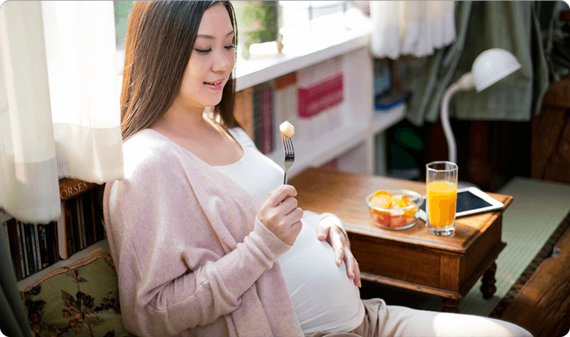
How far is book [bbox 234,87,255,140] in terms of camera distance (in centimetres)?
174

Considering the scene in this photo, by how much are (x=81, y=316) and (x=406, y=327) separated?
664mm

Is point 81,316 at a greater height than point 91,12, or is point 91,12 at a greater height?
point 91,12

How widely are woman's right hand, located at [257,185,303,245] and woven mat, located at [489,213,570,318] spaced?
3.18ft

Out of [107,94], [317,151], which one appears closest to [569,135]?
[317,151]

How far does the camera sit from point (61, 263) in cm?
112

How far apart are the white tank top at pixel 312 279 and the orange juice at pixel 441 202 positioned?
13.2 inches

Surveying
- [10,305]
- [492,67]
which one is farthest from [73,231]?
[492,67]

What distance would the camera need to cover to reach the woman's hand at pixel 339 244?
1.17m

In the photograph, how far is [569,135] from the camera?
2.68 metres

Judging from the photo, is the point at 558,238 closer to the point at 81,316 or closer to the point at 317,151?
the point at 317,151

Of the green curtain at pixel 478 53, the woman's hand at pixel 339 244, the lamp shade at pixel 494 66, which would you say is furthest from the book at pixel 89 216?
the green curtain at pixel 478 53

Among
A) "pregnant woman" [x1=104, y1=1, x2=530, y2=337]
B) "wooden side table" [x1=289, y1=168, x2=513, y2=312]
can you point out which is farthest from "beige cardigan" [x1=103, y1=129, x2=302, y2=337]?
"wooden side table" [x1=289, y1=168, x2=513, y2=312]

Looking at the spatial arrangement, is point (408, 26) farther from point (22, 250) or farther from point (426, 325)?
point (22, 250)

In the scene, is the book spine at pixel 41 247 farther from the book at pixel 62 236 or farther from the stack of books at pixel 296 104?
the stack of books at pixel 296 104
